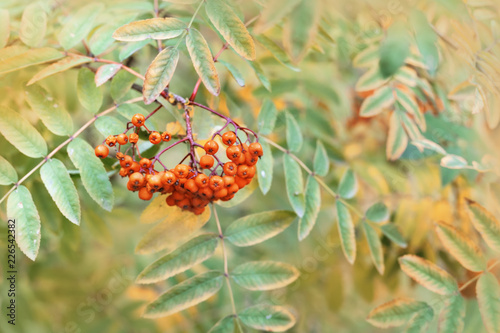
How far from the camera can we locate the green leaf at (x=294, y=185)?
4.16 ft

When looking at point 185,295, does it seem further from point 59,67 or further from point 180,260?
point 59,67

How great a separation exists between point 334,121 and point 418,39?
1055mm

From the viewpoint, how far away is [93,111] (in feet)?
4.01

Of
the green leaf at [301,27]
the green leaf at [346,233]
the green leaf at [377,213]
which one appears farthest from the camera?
the green leaf at [377,213]

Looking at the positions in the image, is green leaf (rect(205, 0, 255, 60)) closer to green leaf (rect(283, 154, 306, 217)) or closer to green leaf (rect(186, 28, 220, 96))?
green leaf (rect(186, 28, 220, 96))

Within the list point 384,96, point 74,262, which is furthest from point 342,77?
point 74,262

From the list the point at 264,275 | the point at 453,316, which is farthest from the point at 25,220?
the point at 453,316

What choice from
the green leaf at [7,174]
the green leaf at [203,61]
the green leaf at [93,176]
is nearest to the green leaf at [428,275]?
the green leaf at [203,61]

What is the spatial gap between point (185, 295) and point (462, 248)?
2.71ft

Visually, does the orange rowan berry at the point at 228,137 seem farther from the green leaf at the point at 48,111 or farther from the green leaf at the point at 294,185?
the green leaf at the point at 48,111

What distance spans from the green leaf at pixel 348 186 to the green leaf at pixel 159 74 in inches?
28.9

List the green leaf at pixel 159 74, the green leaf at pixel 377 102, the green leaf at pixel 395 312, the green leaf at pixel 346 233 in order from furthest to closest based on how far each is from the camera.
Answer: the green leaf at pixel 377 102, the green leaf at pixel 346 233, the green leaf at pixel 395 312, the green leaf at pixel 159 74

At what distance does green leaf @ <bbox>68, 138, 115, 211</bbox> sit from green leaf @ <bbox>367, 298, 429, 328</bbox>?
80 centimetres

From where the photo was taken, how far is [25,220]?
1.07 meters
